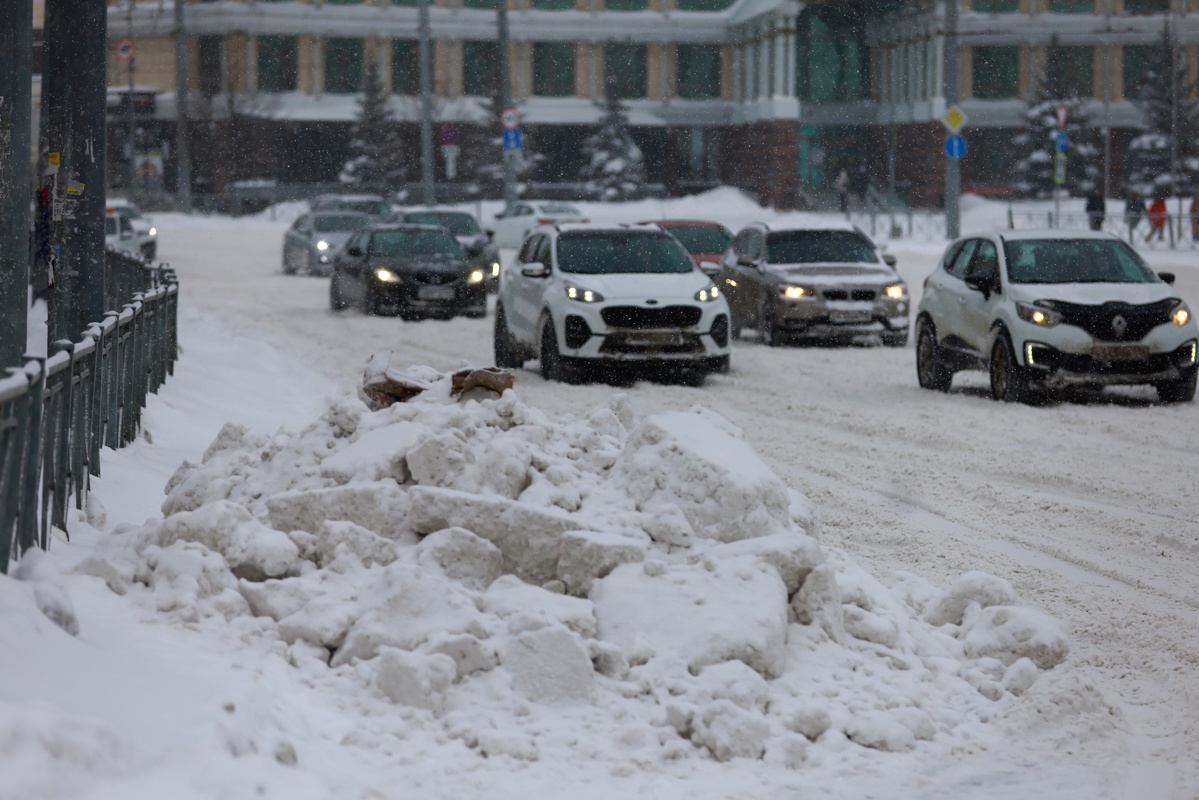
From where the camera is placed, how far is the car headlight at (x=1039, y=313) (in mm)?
15016

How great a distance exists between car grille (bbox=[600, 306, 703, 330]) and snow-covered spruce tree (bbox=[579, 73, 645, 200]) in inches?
2085

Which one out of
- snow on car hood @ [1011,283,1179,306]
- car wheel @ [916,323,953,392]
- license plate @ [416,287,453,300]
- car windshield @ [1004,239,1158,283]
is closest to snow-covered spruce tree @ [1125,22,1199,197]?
license plate @ [416,287,453,300]

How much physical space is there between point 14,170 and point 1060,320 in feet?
29.3

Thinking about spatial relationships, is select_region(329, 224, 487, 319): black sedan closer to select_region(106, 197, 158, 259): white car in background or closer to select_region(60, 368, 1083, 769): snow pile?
select_region(106, 197, 158, 259): white car in background

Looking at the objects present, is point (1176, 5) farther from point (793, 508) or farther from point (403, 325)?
point (793, 508)

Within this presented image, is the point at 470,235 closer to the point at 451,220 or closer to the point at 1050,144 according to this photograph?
the point at 451,220

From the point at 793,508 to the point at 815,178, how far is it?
66663 millimetres

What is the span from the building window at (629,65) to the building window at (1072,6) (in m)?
17.4

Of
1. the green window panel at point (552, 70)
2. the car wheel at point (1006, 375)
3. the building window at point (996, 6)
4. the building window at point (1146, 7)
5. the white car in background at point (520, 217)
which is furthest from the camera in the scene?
the green window panel at point (552, 70)

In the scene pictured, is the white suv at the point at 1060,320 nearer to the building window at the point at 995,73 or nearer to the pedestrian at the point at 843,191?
the pedestrian at the point at 843,191

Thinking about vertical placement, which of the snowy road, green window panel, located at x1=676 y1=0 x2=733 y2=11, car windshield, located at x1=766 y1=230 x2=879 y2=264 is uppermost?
green window panel, located at x1=676 y1=0 x2=733 y2=11

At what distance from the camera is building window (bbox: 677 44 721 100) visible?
7825 cm

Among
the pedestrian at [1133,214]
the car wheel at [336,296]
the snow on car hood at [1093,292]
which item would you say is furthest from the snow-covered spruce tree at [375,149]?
the snow on car hood at [1093,292]

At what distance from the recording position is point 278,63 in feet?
254
